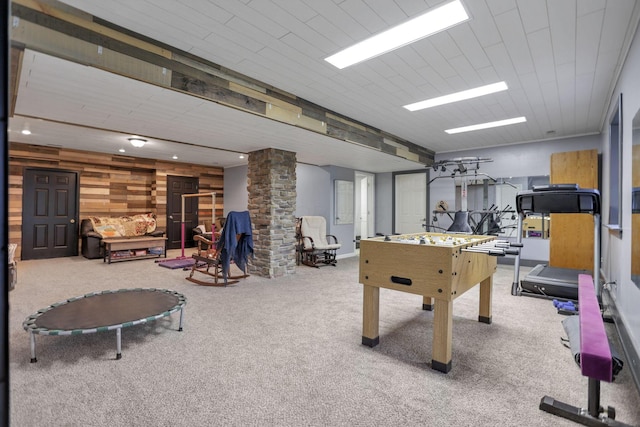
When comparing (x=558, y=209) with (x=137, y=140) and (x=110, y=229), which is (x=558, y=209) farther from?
(x=110, y=229)

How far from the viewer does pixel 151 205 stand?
8406mm

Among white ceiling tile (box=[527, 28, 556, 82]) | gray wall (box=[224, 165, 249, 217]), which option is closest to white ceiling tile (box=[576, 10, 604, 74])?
white ceiling tile (box=[527, 28, 556, 82])

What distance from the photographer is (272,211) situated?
530 centimetres

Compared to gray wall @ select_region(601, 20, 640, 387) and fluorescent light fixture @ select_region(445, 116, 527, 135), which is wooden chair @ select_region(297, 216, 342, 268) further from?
gray wall @ select_region(601, 20, 640, 387)

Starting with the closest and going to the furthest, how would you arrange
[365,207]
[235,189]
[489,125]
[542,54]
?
1. [542,54]
2. [489,125]
3. [235,189]
4. [365,207]

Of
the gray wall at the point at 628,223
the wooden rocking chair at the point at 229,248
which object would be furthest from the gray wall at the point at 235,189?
the gray wall at the point at 628,223

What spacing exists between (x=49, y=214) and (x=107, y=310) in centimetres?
569

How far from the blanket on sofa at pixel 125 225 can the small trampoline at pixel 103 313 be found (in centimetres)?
446

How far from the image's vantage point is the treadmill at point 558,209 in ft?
12.3

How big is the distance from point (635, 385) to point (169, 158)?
27.4ft

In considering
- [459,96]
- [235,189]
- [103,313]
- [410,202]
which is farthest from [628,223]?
[235,189]

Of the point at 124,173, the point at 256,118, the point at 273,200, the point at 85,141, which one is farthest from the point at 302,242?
the point at 124,173

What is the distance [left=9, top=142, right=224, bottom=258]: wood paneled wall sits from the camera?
6.50 meters

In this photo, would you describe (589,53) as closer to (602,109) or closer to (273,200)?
(602,109)
